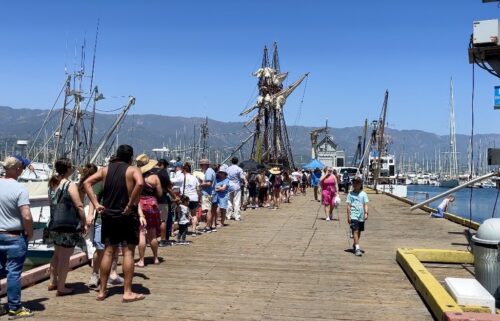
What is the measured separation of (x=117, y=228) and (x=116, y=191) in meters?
0.46

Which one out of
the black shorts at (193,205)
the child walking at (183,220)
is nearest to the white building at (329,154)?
the black shorts at (193,205)

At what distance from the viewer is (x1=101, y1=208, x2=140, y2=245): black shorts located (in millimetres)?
6836

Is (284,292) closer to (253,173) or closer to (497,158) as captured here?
(497,158)

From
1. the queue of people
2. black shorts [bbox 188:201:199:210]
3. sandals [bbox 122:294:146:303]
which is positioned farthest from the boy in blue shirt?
sandals [bbox 122:294:146:303]

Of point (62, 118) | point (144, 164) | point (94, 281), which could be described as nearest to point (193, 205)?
point (144, 164)

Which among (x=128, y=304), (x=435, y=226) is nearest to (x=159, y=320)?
(x=128, y=304)

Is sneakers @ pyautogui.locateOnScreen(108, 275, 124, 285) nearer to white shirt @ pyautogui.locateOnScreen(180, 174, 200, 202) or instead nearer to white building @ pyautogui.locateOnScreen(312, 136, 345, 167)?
white shirt @ pyautogui.locateOnScreen(180, 174, 200, 202)

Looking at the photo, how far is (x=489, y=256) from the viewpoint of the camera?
7137 mm

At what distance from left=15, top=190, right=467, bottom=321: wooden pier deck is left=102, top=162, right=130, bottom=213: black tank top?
1185mm

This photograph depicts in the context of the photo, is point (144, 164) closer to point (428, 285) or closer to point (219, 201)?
point (428, 285)

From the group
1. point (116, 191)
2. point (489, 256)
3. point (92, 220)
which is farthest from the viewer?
point (92, 220)

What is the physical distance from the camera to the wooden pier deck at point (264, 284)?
6438 millimetres

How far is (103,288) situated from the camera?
22.6 ft

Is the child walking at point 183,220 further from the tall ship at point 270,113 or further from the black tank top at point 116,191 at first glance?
the tall ship at point 270,113
